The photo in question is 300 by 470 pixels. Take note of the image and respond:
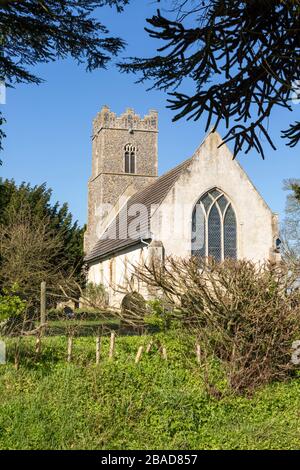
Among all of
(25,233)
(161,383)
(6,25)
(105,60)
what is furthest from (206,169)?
(161,383)

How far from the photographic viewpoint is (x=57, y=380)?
29.0 ft

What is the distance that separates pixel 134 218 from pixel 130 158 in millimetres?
24685

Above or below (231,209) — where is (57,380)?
below

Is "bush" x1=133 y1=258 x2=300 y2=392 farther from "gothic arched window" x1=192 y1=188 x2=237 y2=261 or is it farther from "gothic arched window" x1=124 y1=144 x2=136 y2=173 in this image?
"gothic arched window" x1=124 y1=144 x2=136 y2=173

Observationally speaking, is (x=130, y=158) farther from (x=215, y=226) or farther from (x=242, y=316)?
(x=242, y=316)

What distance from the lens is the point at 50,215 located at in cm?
2897

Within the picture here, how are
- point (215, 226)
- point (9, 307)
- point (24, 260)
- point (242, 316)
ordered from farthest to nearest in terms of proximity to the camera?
point (215, 226)
point (24, 260)
point (242, 316)
point (9, 307)

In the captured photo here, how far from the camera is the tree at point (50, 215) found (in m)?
28.1

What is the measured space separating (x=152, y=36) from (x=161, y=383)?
5452 mm

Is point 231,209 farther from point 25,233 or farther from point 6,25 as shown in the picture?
point 6,25

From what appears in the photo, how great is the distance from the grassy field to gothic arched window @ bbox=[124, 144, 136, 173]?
43.9m

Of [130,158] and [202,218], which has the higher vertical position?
[130,158]

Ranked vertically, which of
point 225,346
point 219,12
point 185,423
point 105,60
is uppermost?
point 105,60


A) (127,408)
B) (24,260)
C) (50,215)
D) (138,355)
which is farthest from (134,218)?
(127,408)
